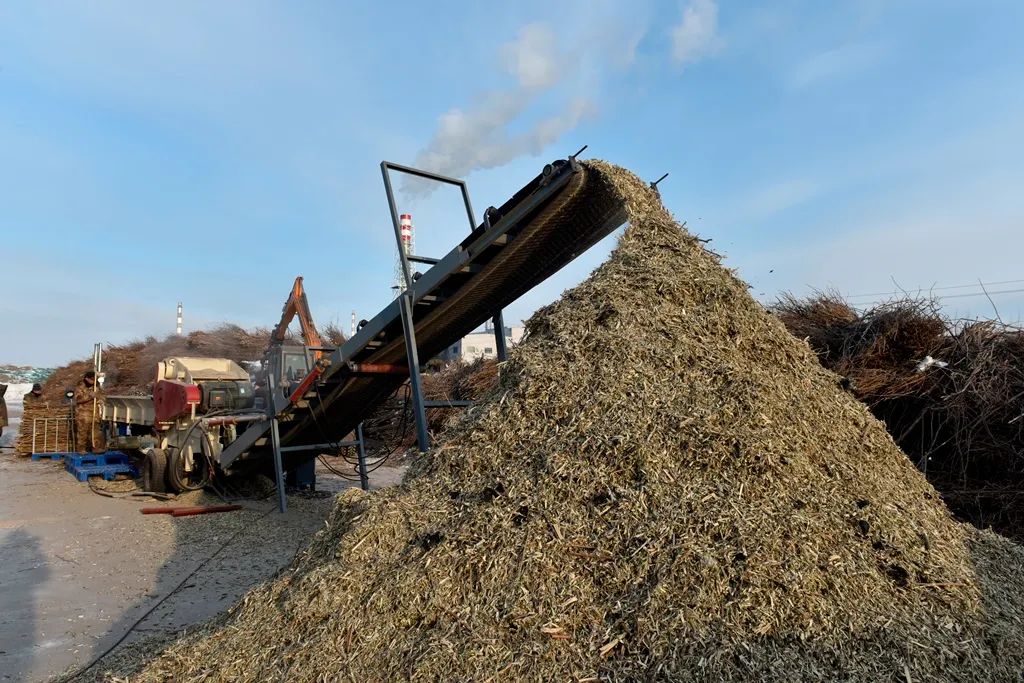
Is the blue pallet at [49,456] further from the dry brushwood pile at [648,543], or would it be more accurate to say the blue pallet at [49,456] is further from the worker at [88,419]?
the dry brushwood pile at [648,543]

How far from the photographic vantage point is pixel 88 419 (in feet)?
41.8

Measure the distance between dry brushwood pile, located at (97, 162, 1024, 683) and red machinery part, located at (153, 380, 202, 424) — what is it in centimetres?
629

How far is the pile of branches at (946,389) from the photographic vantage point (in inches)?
220

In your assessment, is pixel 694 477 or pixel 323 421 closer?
pixel 694 477

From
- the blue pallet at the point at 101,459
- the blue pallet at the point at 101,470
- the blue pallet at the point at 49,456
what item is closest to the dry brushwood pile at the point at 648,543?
the blue pallet at the point at 101,470

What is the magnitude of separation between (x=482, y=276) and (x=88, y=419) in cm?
1096

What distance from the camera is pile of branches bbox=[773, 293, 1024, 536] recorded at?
5578 millimetres

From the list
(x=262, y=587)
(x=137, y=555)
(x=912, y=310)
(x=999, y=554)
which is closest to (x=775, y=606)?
(x=999, y=554)

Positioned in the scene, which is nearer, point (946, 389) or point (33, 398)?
point (946, 389)

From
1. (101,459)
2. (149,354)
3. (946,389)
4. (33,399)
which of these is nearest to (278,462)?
(101,459)

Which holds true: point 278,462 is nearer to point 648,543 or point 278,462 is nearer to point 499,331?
point 499,331

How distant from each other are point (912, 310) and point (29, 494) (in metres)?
11.5

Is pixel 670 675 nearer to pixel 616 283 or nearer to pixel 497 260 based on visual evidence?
pixel 616 283

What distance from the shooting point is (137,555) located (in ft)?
20.8
